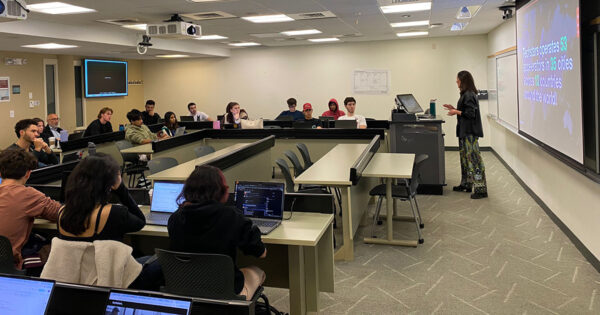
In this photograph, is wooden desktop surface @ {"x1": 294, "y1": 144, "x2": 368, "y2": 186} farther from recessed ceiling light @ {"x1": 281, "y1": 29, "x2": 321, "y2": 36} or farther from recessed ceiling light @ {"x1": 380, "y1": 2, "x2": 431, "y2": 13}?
recessed ceiling light @ {"x1": 281, "y1": 29, "x2": 321, "y2": 36}

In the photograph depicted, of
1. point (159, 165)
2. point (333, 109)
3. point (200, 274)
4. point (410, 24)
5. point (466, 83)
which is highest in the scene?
point (410, 24)

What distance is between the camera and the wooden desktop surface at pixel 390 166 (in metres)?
4.70

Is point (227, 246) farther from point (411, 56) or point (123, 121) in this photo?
point (123, 121)

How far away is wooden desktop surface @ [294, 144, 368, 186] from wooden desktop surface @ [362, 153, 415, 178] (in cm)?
23

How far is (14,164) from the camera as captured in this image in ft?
9.97

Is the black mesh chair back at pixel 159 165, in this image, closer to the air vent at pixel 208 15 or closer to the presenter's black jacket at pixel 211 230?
the presenter's black jacket at pixel 211 230

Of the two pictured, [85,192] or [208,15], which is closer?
[85,192]

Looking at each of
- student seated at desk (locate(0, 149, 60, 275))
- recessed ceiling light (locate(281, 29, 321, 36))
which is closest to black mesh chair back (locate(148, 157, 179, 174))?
student seated at desk (locate(0, 149, 60, 275))

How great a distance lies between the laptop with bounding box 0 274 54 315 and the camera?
5.35ft

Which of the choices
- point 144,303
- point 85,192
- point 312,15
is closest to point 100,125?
point 312,15

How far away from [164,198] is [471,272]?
2657mm

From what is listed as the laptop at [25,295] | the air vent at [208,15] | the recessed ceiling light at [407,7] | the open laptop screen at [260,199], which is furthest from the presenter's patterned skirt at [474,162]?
the laptop at [25,295]

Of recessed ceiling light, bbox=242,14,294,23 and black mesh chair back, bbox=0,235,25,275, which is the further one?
recessed ceiling light, bbox=242,14,294,23

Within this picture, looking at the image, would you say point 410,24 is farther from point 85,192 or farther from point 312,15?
point 85,192
